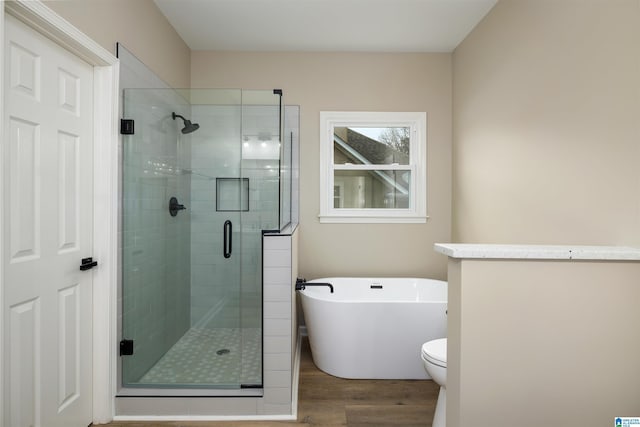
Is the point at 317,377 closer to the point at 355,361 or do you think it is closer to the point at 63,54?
the point at 355,361

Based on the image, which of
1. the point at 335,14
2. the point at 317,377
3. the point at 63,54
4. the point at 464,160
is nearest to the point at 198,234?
the point at 63,54

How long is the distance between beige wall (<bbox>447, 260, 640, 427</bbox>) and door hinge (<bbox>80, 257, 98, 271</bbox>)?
1.79 meters

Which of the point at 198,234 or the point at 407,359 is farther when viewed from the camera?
the point at 407,359

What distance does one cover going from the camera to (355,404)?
2328 mm

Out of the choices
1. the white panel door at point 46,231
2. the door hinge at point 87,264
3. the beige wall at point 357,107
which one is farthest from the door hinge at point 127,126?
the beige wall at point 357,107

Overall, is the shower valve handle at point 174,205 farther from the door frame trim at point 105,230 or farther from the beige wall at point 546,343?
the beige wall at point 546,343

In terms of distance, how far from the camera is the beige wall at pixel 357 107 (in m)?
3.56

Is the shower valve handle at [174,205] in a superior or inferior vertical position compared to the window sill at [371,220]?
superior

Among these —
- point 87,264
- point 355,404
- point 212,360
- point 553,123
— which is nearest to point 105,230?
point 87,264

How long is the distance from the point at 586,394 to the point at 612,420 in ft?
0.44

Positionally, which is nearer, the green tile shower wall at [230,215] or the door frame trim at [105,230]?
the door frame trim at [105,230]

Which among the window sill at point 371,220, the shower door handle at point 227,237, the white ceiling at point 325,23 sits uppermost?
the white ceiling at point 325,23

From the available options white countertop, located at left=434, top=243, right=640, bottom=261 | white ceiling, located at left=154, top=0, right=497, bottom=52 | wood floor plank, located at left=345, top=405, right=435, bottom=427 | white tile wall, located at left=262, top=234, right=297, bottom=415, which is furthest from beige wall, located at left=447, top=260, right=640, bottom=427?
white ceiling, located at left=154, top=0, right=497, bottom=52

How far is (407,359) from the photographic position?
8.75ft
